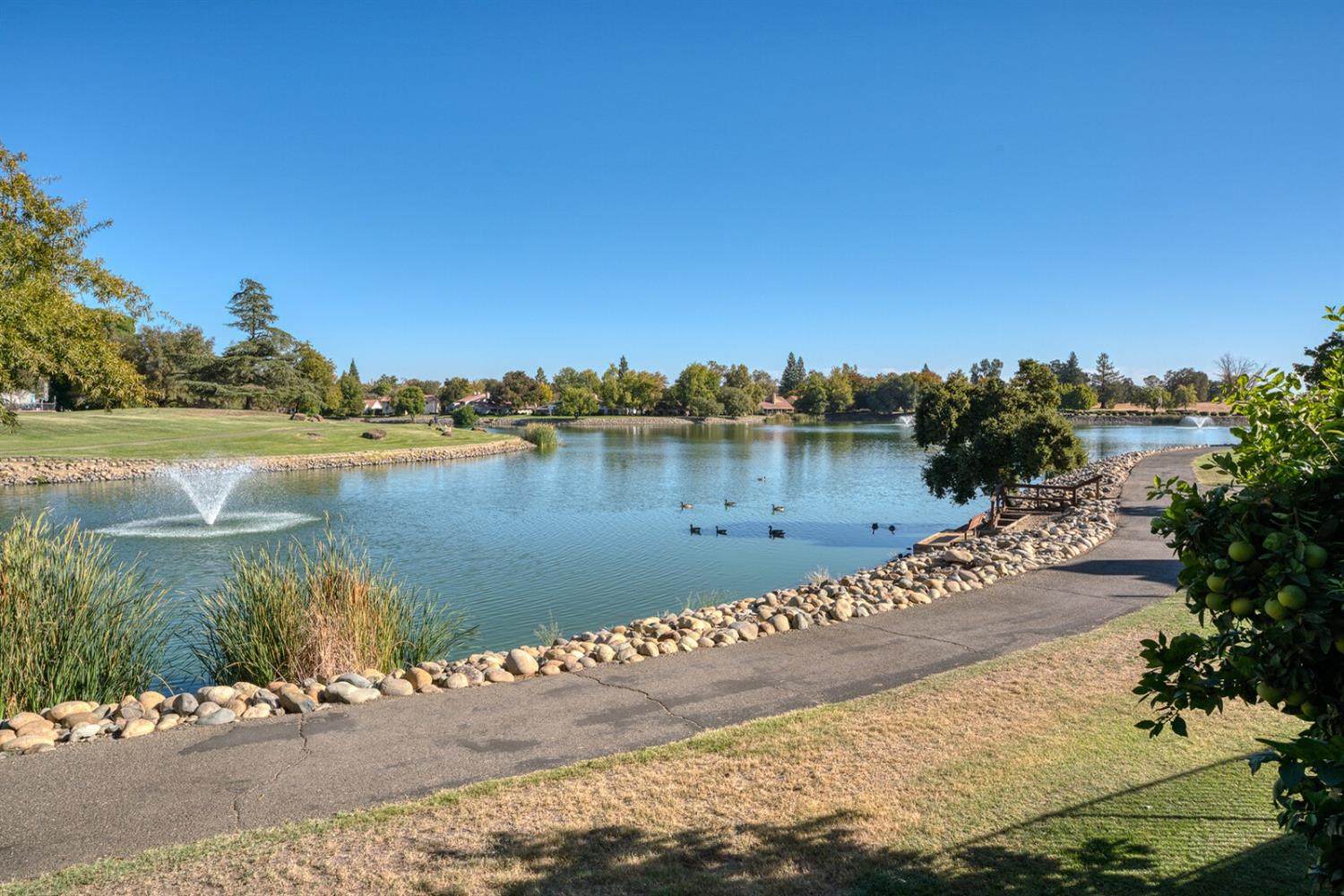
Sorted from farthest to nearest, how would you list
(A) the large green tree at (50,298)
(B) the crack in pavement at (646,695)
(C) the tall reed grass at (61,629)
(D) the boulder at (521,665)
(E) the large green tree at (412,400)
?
(E) the large green tree at (412,400) → (A) the large green tree at (50,298) → (D) the boulder at (521,665) → (C) the tall reed grass at (61,629) → (B) the crack in pavement at (646,695)

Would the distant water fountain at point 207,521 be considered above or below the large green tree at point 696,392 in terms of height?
below

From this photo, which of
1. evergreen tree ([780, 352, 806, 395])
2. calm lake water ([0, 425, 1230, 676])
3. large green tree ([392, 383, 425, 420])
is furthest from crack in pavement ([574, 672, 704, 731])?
evergreen tree ([780, 352, 806, 395])

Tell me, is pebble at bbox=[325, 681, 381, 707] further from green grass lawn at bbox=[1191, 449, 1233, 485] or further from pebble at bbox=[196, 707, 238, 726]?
green grass lawn at bbox=[1191, 449, 1233, 485]

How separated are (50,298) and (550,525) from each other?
14.7 metres

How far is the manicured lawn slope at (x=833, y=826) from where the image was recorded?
3.79 m

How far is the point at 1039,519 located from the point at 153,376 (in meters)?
81.0

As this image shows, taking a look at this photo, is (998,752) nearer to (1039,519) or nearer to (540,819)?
(540,819)

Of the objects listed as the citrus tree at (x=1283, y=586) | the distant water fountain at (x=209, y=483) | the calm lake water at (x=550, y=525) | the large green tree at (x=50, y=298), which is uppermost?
the large green tree at (x=50, y=298)

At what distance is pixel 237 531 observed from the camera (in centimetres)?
2116

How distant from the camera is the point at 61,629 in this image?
7250 millimetres

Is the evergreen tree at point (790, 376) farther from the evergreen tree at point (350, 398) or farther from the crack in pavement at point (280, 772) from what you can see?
the crack in pavement at point (280, 772)

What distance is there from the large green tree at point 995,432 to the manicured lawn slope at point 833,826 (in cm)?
1562

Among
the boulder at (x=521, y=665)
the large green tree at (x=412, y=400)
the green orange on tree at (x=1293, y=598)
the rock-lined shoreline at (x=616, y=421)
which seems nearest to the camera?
the green orange on tree at (x=1293, y=598)

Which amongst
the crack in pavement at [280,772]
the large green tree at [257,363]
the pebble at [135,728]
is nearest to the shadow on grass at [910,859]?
the crack in pavement at [280,772]
